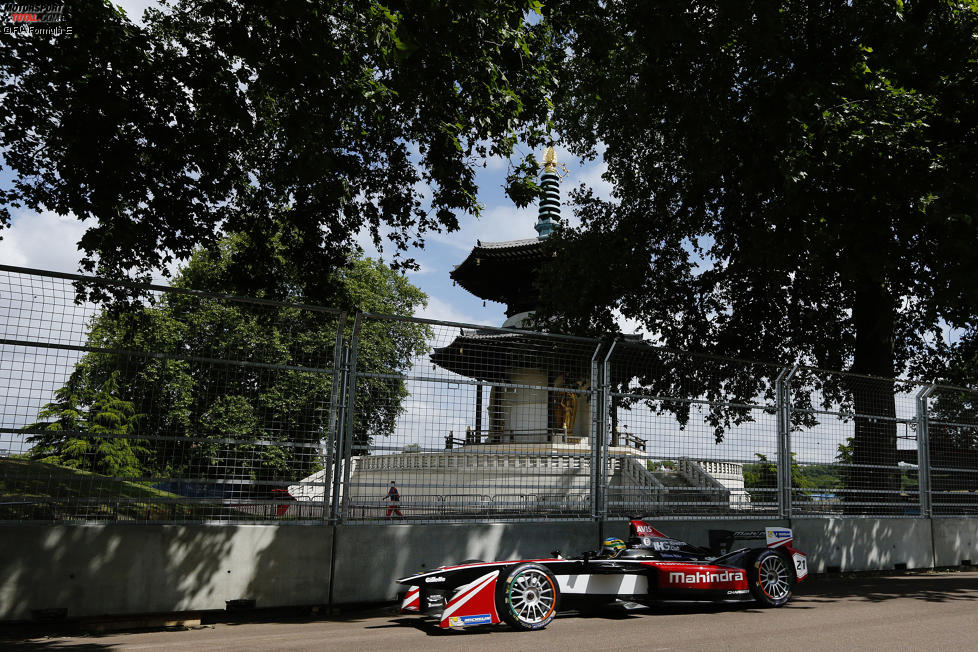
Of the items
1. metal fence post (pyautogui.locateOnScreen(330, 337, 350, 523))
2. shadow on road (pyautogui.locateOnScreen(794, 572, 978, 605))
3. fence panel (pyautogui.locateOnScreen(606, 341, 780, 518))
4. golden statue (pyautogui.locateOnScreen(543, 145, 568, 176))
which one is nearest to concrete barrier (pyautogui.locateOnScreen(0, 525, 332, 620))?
metal fence post (pyautogui.locateOnScreen(330, 337, 350, 523))

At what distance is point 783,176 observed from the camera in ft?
36.6

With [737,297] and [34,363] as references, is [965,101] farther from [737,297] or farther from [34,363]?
[34,363]

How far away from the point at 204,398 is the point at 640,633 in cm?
442

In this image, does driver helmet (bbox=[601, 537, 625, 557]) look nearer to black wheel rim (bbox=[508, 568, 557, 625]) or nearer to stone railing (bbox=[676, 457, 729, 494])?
black wheel rim (bbox=[508, 568, 557, 625])

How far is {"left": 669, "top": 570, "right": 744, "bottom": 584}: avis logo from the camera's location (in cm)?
688

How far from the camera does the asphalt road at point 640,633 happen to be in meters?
5.40

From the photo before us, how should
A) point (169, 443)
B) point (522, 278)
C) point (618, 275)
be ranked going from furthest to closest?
point (522, 278)
point (618, 275)
point (169, 443)

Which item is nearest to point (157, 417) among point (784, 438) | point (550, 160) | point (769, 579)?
point (769, 579)

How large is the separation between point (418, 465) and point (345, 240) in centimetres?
713

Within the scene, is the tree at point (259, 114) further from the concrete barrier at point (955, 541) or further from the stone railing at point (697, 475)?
the concrete barrier at point (955, 541)

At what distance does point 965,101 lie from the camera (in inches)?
397

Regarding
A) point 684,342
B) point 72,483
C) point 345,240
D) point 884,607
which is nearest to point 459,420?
point 72,483

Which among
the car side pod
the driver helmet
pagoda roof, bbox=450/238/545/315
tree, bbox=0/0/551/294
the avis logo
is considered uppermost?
pagoda roof, bbox=450/238/545/315

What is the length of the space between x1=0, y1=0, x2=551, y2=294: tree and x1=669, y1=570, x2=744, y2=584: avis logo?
5643 mm
